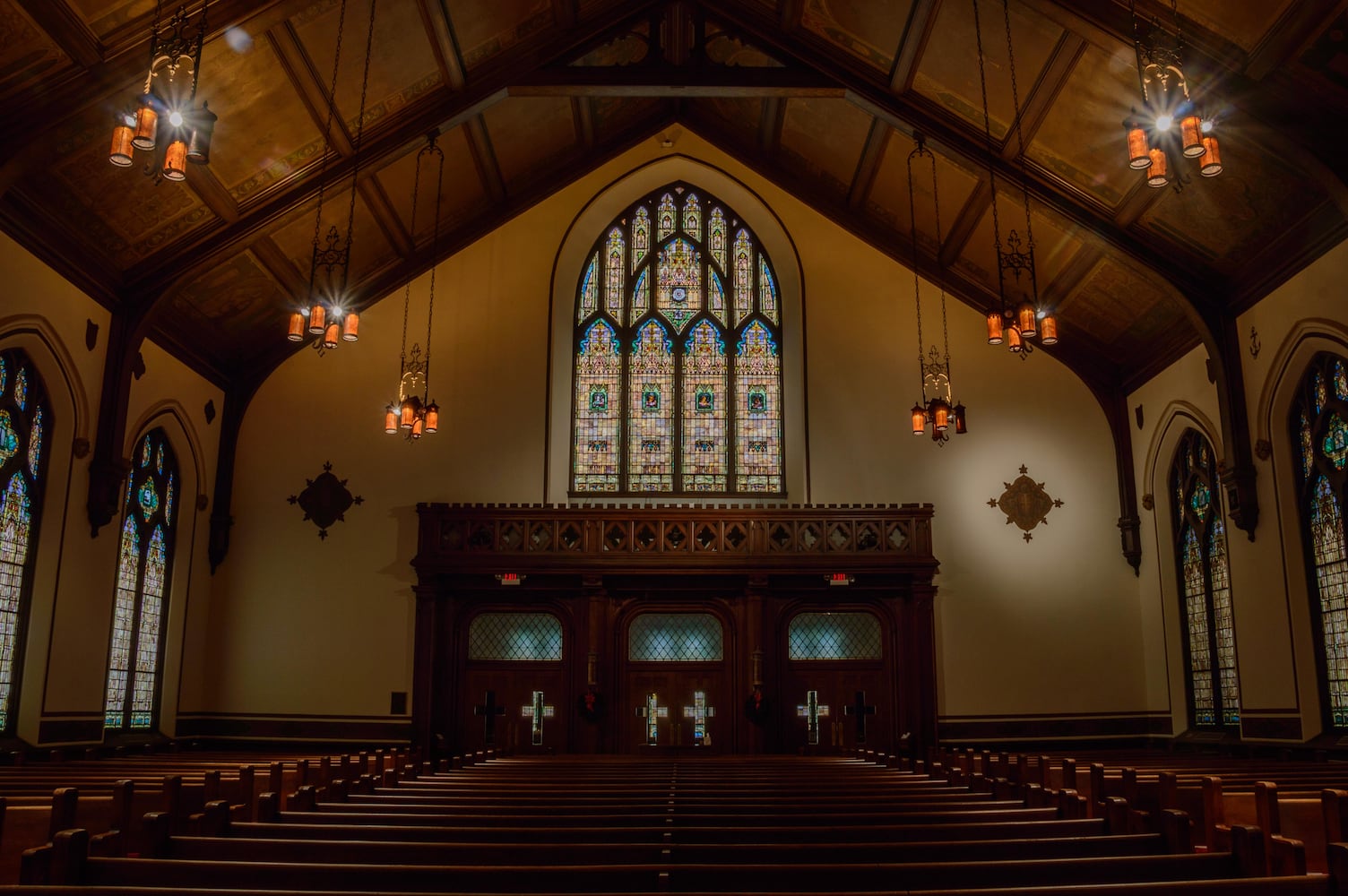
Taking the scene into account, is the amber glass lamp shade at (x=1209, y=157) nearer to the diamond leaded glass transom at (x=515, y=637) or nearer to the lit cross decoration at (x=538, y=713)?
the diamond leaded glass transom at (x=515, y=637)

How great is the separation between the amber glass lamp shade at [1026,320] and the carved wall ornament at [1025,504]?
234 inches

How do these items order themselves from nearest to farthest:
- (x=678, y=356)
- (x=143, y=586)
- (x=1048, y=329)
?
(x=1048, y=329)
(x=143, y=586)
(x=678, y=356)

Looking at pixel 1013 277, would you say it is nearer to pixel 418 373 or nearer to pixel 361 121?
pixel 418 373

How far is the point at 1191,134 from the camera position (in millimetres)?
6625

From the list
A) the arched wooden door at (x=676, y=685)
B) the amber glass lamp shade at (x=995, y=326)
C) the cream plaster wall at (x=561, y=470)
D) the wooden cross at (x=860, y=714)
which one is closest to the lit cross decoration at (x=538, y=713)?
the arched wooden door at (x=676, y=685)

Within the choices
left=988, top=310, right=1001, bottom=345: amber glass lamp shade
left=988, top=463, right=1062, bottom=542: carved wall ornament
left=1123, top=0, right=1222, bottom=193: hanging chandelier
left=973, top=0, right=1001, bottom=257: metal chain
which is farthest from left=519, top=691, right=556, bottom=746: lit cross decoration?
left=1123, top=0, right=1222, bottom=193: hanging chandelier

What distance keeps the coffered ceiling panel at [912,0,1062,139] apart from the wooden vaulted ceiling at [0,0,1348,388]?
33 millimetres

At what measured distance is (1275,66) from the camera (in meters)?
9.77

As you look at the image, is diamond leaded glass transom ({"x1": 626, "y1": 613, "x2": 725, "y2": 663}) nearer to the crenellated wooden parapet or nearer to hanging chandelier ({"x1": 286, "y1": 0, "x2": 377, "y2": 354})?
the crenellated wooden parapet

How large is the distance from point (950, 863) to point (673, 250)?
14.5 m

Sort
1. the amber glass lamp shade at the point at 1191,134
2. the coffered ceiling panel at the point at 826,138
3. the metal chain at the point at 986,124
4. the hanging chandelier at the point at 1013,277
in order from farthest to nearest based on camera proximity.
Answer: the coffered ceiling panel at the point at 826,138, the metal chain at the point at 986,124, the hanging chandelier at the point at 1013,277, the amber glass lamp shade at the point at 1191,134

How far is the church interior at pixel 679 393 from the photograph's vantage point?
11469 mm

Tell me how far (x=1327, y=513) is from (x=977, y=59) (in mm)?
6416

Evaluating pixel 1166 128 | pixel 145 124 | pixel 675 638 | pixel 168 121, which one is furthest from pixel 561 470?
pixel 1166 128
